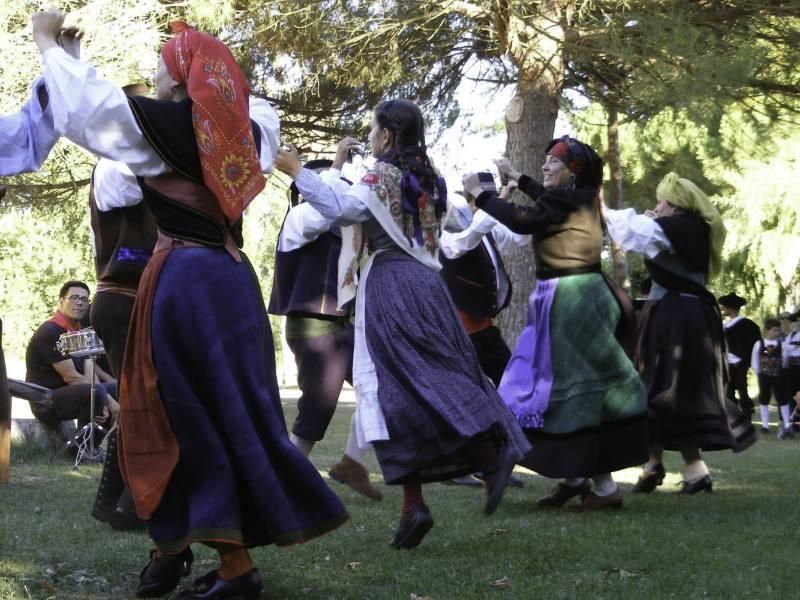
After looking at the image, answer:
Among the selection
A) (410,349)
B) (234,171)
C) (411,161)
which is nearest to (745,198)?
(411,161)

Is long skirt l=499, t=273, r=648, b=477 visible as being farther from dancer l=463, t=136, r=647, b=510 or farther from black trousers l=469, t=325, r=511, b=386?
black trousers l=469, t=325, r=511, b=386

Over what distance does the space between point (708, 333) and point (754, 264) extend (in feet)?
68.4

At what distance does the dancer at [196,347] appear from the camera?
3703mm

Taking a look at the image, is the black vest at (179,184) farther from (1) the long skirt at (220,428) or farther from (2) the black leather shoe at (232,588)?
(2) the black leather shoe at (232,588)

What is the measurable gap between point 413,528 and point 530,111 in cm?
771

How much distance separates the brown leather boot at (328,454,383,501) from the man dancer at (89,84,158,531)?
152cm

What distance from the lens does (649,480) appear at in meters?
7.18

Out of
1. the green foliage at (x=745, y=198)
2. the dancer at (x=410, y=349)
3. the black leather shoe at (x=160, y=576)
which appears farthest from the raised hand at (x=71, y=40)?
the green foliage at (x=745, y=198)

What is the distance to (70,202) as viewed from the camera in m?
13.9

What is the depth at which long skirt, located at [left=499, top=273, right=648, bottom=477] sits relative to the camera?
6113 mm

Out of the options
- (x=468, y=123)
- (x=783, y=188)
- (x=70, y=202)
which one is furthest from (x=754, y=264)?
(x=70, y=202)

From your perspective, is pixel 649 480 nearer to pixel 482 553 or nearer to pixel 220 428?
pixel 482 553

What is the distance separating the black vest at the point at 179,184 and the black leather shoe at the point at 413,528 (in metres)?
1.55

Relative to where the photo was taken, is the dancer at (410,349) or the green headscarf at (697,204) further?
the green headscarf at (697,204)
